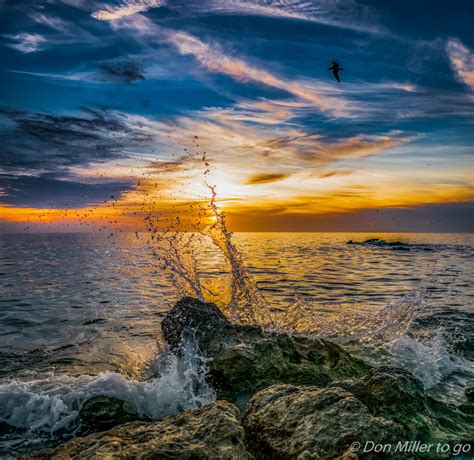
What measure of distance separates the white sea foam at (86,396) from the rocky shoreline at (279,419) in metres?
0.29

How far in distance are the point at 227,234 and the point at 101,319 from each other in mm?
6312

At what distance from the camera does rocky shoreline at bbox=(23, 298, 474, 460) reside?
4266mm

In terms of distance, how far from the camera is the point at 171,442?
→ 4.21m

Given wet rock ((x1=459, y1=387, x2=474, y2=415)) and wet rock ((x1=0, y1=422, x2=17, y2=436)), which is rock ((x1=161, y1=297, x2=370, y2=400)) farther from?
wet rock ((x1=0, y1=422, x2=17, y2=436))

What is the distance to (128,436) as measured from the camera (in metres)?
4.49

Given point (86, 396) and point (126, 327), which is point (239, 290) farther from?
point (86, 396)

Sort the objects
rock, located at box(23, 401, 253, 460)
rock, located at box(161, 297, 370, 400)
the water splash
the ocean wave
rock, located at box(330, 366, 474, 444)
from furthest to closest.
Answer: the water splash → rock, located at box(161, 297, 370, 400) → the ocean wave → rock, located at box(330, 366, 474, 444) → rock, located at box(23, 401, 253, 460)

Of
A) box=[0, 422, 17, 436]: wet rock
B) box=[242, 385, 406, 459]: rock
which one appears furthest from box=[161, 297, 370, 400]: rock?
box=[0, 422, 17, 436]: wet rock

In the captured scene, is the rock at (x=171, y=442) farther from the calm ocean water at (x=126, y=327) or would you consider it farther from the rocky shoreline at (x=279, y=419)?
the calm ocean water at (x=126, y=327)

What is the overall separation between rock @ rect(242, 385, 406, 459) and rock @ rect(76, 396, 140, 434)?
269 cm

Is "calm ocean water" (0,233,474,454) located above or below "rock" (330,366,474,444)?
below

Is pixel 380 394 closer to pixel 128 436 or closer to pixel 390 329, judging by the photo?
pixel 128 436

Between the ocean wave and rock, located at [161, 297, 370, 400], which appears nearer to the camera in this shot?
the ocean wave

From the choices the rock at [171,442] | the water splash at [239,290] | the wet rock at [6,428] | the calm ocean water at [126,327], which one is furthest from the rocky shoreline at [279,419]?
the water splash at [239,290]
